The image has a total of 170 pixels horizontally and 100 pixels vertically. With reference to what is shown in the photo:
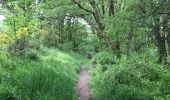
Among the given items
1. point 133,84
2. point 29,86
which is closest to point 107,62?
point 133,84

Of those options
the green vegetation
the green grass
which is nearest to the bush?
the green vegetation

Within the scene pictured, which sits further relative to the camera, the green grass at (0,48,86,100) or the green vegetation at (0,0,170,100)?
the green vegetation at (0,0,170,100)

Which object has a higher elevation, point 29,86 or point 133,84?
point 29,86

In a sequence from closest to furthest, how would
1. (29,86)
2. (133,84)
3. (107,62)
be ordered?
(29,86) < (133,84) < (107,62)

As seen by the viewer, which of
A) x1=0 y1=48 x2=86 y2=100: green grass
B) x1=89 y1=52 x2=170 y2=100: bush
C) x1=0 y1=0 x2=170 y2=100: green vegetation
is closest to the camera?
x1=0 y1=48 x2=86 y2=100: green grass

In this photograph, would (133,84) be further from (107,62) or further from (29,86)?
(107,62)

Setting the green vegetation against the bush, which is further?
the bush

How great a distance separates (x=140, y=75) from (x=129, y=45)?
→ 3.68 metres

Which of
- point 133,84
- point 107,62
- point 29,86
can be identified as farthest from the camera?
point 107,62

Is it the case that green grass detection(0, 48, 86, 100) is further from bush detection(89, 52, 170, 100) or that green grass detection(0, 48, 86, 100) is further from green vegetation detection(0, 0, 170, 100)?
bush detection(89, 52, 170, 100)

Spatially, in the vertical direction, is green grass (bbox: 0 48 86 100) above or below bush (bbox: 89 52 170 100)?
above

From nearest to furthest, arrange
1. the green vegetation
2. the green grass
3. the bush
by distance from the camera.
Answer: the green grass < the green vegetation < the bush

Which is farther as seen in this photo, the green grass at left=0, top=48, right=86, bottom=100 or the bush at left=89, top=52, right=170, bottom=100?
the bush at left=89, top=52, right=170, bottom=100

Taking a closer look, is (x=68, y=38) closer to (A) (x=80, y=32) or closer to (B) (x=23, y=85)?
(A) (x=80, y=32)
